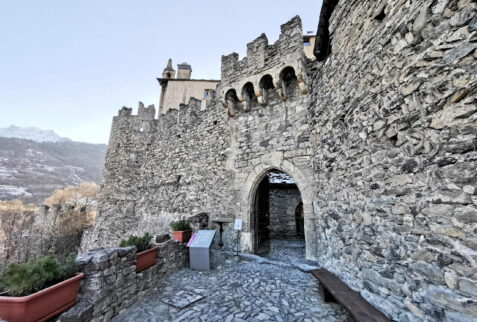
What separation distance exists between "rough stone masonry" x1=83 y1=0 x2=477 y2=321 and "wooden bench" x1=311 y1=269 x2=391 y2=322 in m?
0.13

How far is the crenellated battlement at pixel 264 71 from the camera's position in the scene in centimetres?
503

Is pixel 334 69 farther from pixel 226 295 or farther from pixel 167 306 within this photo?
pixel 167 306

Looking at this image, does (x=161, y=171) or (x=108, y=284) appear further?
(x=161, y=171)

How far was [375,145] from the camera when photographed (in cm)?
230

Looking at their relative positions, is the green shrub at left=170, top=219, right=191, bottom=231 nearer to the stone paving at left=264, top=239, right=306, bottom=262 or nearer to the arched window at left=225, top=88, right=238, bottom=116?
the stone paving at left=264, top=239, right=306, bottom=262

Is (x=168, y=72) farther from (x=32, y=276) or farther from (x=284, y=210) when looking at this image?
(x=32, y=276)

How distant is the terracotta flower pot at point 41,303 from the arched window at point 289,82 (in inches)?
216

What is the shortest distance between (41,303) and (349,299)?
3.11 metres

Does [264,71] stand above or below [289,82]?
above

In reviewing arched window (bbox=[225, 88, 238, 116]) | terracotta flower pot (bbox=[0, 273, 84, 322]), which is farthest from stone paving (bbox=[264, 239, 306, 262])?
arched window (bbox=[225, 88, 238, 116])

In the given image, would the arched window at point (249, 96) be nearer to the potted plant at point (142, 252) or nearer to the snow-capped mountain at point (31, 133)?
the potted plant at point (142, 252)

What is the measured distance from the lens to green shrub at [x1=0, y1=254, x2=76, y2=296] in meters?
1.77

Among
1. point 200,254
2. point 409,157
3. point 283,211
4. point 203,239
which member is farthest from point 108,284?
point 283,211

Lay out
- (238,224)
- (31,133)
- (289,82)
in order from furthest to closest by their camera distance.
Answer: (31,133), (289,82), (238,224)
